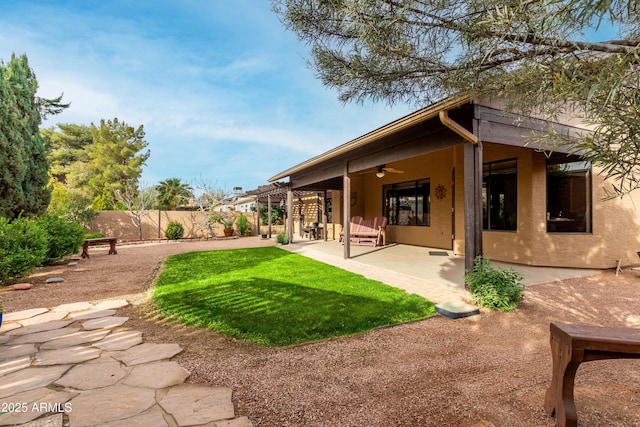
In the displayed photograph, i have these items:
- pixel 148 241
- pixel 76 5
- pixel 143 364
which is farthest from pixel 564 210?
pixel 148 241

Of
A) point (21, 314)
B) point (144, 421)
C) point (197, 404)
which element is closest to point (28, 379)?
point (144, 421)

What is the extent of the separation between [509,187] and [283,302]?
6.15 m

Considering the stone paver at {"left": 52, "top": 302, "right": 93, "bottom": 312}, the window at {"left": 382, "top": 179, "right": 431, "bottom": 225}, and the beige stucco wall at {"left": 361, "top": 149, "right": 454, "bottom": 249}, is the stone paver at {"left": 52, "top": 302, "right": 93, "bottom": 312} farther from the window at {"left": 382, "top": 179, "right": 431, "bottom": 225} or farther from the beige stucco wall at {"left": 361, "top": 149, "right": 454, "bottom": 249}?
the window at {"left": 382, "top": 179, "right": 431, "bottom": 225}

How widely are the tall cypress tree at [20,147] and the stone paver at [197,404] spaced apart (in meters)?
7.71

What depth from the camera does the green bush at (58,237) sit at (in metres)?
7.45

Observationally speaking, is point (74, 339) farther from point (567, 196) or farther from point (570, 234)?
point (567, 196)

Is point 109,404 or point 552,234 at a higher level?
point 552,234

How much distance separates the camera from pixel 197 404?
1888mm

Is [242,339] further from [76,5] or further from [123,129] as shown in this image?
[123,129]

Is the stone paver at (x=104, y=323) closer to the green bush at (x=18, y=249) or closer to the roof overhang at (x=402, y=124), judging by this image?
the green bush at (x=18, y=249)

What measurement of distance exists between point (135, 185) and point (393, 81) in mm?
24521

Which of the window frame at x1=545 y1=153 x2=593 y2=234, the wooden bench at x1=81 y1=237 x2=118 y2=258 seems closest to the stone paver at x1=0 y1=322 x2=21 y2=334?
the wooden bench at x1=81 y1=237 x2=118 y2=258

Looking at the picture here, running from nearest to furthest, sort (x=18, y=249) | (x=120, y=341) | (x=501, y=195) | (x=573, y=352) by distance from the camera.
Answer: (x=573, y=352) < (x=120, y=341) < (x=18, y=249) < (x=501, y=195)

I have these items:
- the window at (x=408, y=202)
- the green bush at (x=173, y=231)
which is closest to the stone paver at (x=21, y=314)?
the window at (x=408, y=202)
